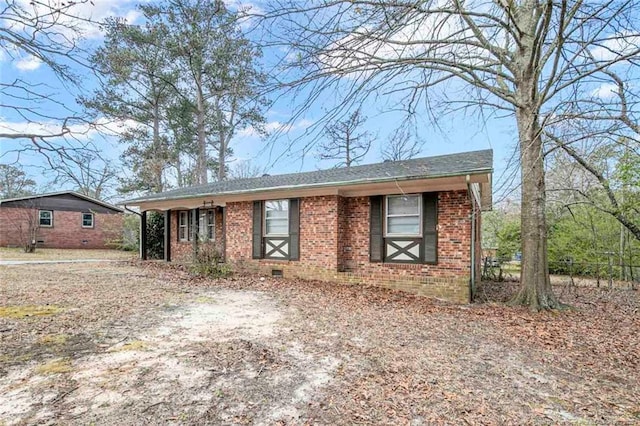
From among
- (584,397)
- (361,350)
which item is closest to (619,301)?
(584,397)

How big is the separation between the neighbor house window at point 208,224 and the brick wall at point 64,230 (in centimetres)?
1115

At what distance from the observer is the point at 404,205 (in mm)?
9125

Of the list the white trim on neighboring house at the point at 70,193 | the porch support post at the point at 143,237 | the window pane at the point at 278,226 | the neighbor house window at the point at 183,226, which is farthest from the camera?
the white trim on neighboring house at the point at 70,193

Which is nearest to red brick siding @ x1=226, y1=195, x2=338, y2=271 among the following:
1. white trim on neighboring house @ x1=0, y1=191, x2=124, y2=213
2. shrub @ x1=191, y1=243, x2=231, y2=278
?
shrub @ x1=191, y1=243, x2=231, y2=278

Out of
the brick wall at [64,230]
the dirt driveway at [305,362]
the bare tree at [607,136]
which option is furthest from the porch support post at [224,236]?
the brick wall at [64,230]

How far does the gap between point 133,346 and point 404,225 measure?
6762mm

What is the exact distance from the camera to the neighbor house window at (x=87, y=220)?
23.6m

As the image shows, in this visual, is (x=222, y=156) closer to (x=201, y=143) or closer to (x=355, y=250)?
(x=201, y=143)

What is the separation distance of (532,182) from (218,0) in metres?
6.74

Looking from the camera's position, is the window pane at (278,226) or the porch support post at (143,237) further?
the porch support post at (143,237)

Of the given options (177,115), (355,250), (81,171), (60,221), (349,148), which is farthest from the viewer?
(60,221)

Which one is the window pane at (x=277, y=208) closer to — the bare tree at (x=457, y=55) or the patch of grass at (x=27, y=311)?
the bare tree at (x=457, y=55)

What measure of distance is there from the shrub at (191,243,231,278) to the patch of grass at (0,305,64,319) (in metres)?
4.48

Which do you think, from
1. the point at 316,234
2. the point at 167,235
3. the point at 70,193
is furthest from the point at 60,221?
the point at 316,234
